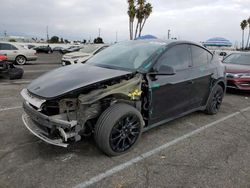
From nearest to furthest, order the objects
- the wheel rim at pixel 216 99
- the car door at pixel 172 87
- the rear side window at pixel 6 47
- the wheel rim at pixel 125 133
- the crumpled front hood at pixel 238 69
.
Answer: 1. the wheel rim at pixel 125 133
2. the car door at pixel 172 87
3. the wheel rim at pixel 216 99
4. the crumpled front hood at pixel 238 69
5. the rear side window at pixel 6 47

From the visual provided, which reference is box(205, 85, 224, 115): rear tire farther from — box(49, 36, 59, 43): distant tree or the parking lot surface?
box(49, 36, 59, 43): distant tree

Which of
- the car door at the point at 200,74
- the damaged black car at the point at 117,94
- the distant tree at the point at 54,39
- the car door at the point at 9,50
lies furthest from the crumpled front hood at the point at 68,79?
the distant tree at the point at 54,39

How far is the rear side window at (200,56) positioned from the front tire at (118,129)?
1.88m

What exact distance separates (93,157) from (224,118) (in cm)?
327

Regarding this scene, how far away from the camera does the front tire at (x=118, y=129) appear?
2.99 m

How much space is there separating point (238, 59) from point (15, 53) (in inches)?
521

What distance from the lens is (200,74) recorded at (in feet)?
14.7

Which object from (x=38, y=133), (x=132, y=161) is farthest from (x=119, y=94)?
(x=38, y=133)

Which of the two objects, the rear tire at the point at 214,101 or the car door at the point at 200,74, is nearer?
the car door at the point at 200,74

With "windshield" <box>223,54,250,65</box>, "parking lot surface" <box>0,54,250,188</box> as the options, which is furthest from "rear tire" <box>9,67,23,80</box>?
"windshield" <box>223,54,250,65</box>

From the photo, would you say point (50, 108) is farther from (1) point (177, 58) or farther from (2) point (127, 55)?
(1) point (177, 58)

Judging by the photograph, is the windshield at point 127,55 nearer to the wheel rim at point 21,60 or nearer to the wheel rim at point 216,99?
the wheel rim at point 216,99

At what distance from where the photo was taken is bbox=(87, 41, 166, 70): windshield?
3.70 metres

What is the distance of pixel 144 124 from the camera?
3.63 m
